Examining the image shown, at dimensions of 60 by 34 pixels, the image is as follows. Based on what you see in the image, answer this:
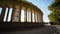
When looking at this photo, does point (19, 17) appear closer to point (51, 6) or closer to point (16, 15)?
point (16, 15)

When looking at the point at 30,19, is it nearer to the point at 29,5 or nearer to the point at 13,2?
the point at 29,5

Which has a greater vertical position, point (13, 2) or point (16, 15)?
point (13, 2)

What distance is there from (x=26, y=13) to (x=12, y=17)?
2394 millimetres

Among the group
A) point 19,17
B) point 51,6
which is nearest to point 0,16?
point 19,17

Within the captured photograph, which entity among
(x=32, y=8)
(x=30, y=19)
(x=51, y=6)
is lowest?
(x=30, y=19)

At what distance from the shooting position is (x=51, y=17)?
3028 cm

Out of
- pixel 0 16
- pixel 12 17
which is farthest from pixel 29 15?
pixel 0 16

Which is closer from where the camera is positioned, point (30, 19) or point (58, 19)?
point (30, 19)

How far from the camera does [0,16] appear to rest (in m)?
10.8

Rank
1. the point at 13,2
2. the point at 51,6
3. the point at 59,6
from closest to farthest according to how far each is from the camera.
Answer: the point at 13,2 → the point at 59,6 → the point at 51,6

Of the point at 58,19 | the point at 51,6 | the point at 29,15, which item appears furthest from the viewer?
the point at 58,19

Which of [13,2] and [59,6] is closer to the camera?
[13,2]

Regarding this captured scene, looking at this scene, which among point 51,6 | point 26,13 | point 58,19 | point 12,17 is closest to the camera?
point 12,17

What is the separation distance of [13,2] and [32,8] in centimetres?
Result: 346
